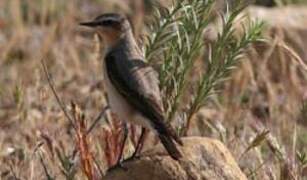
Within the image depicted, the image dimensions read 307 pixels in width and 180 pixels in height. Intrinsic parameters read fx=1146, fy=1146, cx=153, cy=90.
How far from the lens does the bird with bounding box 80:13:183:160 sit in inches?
230

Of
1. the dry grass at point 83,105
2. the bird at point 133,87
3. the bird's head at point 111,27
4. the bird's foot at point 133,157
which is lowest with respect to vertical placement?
the dry grass at point 83,105

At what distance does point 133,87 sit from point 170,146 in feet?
1.39

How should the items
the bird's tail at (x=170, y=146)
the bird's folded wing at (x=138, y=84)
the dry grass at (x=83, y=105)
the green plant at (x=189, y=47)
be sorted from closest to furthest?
the bird's tail at (x=170, y=146)
the bird's folded wing at (x=138, y=84)
the green plant at (x=189, y=47)
the dry grass at (x=83, y=105)

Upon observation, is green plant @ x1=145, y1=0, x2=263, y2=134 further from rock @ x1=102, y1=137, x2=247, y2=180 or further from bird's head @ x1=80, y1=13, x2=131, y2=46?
rock @ x1=102, y1=137, x2=247, y2=180

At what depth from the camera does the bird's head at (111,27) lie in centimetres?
639

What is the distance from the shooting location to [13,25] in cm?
1116

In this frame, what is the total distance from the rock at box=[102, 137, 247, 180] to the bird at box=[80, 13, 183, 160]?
0.25 feet

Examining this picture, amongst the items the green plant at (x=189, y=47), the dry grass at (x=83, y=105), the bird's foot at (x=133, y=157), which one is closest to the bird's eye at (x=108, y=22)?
the green plant at (x=189, y=47)

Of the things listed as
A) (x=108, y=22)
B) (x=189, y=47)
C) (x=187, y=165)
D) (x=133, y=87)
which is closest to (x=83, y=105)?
(x=108, y=22)

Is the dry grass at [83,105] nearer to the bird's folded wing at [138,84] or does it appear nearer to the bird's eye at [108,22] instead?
the bird's folded wing at [138,84]

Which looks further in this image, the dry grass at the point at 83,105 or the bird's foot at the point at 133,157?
the dry grass at the point at 83,105

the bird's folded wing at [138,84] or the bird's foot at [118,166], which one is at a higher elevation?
the bird's folded wing at [138,84]

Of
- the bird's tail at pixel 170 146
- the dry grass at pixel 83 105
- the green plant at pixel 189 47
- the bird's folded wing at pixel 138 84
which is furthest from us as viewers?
the dry grass at pixel 83 105

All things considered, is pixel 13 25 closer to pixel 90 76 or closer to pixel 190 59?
pixel 90 76
